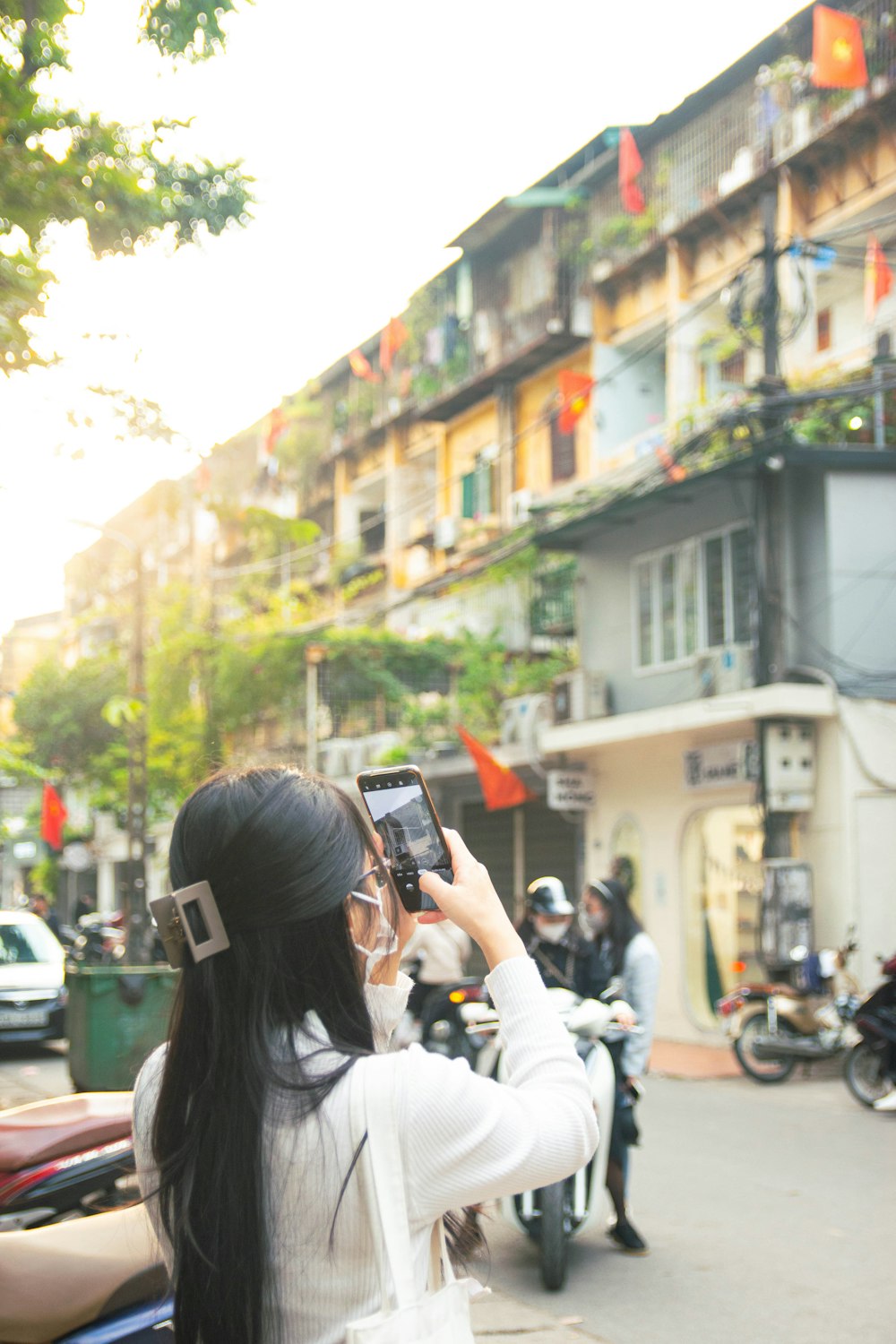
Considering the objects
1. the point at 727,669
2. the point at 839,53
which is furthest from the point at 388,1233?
the point at 839,53

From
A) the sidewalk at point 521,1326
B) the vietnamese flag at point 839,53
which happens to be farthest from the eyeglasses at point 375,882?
the vietnamese flag at point 839,53

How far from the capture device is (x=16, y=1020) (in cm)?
1312

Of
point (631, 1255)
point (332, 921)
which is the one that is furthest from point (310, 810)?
point (631, 1255)

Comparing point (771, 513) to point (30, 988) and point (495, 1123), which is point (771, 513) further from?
point (495, 1123)

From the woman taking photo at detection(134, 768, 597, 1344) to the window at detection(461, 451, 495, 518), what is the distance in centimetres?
2262

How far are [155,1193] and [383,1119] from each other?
37 centimetres

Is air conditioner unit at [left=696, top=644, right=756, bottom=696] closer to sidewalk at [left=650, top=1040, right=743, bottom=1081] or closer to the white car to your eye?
sidewalk at [left=650, top=1040, right=743, bottom=1081]

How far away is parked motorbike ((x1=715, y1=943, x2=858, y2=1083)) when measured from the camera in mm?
11836

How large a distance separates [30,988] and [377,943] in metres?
12.7

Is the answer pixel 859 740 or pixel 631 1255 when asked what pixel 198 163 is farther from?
pixel 859 740

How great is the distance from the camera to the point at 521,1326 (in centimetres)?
484

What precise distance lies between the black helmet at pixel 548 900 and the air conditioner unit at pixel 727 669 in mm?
8207

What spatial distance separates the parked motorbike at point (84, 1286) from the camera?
97.2 inches

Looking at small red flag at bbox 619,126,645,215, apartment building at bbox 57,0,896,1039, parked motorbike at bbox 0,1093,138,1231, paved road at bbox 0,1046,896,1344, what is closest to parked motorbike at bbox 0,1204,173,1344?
parked motorbike at bbox 0,1093,138,1231
